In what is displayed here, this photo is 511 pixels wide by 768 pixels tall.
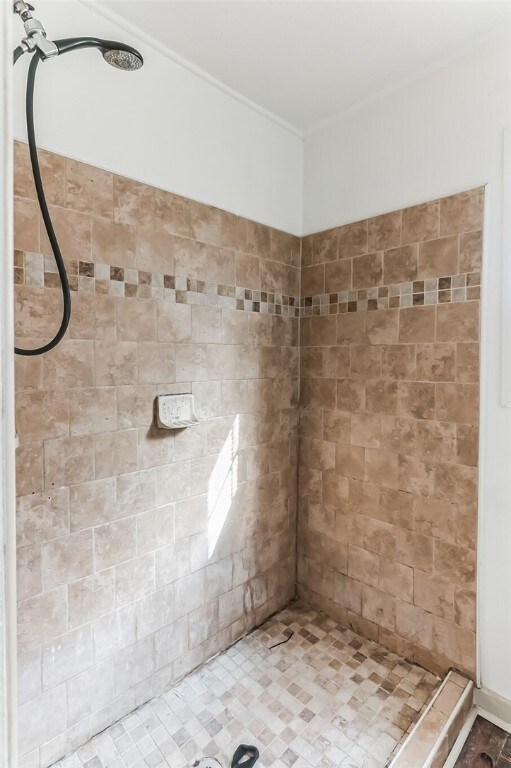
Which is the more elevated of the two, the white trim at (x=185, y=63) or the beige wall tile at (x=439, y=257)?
the white trim at (x=185, y=63)

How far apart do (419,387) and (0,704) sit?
1453 millimetres

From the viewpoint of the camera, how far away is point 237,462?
5.45 feet

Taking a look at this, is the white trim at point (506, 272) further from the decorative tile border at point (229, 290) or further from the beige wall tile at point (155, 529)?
the beige wall tile at point (155, 529)

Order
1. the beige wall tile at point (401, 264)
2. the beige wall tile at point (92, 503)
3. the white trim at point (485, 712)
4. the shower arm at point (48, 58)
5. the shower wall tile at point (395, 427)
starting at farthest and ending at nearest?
the beige wall tile at point (401, 264) → the shower wall tile at point (395, 427) → the white trim at point (485, 712) → the beige wall tile at point (92, 503) → the shower arm at point (48, 58)

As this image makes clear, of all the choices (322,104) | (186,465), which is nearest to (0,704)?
(186,465)

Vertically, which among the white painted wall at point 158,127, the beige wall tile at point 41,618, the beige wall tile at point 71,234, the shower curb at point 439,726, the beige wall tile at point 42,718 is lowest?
the shower curb at point 439,726

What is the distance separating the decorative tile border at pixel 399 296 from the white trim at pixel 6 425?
1390 millimetres

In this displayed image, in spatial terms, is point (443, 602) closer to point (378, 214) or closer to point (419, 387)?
point (419, 387)

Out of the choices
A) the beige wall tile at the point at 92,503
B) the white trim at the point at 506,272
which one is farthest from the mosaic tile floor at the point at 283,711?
the white trim at the point at 506,272

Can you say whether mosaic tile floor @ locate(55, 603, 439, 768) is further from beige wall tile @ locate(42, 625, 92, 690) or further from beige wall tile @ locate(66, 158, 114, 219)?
beige wall tile @ locate(66, 158, 114, 219)

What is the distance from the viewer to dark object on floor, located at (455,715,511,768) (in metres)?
1.21

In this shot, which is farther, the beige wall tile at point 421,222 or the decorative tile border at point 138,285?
the beige wall tile at point 421,222

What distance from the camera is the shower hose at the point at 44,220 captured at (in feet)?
3.26

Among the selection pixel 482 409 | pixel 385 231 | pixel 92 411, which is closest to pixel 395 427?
pixel 482 409
